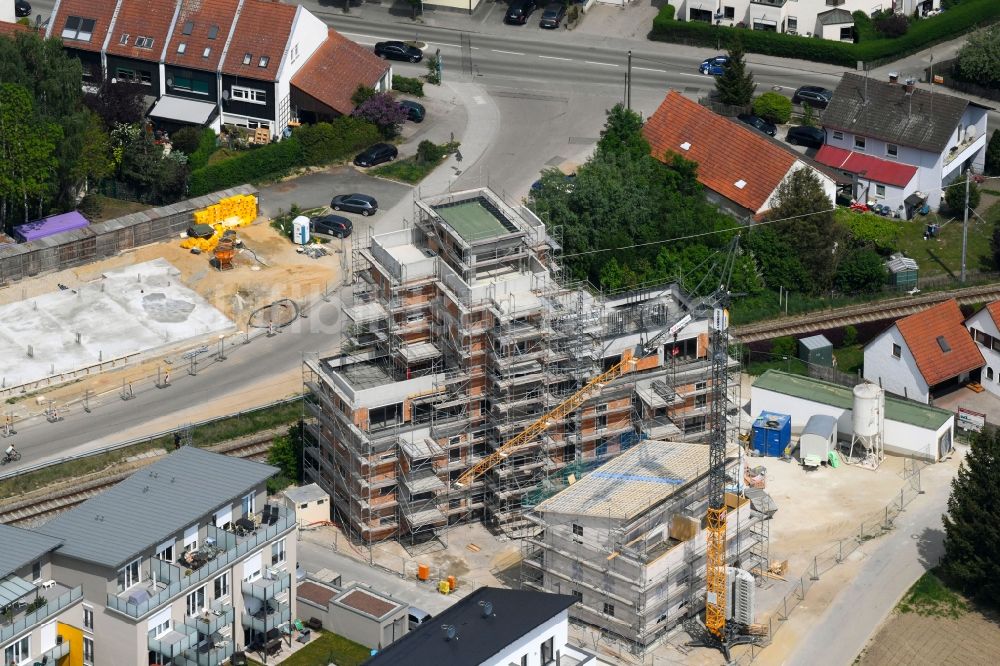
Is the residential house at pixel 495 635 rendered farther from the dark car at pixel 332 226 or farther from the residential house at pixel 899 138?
the residential house at pixel 899 138

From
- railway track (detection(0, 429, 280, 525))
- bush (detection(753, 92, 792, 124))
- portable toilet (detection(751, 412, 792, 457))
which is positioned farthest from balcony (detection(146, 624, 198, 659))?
bush (detection(753, 92, 792, 124))

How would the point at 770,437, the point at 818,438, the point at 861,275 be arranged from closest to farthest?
the point at 818,438 → the point at 770,437 → the point at 861,275

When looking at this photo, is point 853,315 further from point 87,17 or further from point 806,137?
point 87,17

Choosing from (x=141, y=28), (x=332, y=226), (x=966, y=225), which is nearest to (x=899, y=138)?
(x=966, y=225)

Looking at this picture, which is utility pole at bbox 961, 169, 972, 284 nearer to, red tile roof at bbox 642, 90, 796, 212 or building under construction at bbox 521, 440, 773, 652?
red tile roof at bbox 642, 90, 796, 212

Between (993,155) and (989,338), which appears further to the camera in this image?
(993,155)

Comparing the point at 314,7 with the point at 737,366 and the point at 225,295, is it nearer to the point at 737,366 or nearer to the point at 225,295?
the point at 225,295

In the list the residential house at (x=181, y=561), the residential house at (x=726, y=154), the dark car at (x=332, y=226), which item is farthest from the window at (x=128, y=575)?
the residential house at (x=726, y=154)

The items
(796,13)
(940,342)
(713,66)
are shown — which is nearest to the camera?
(940,342)
